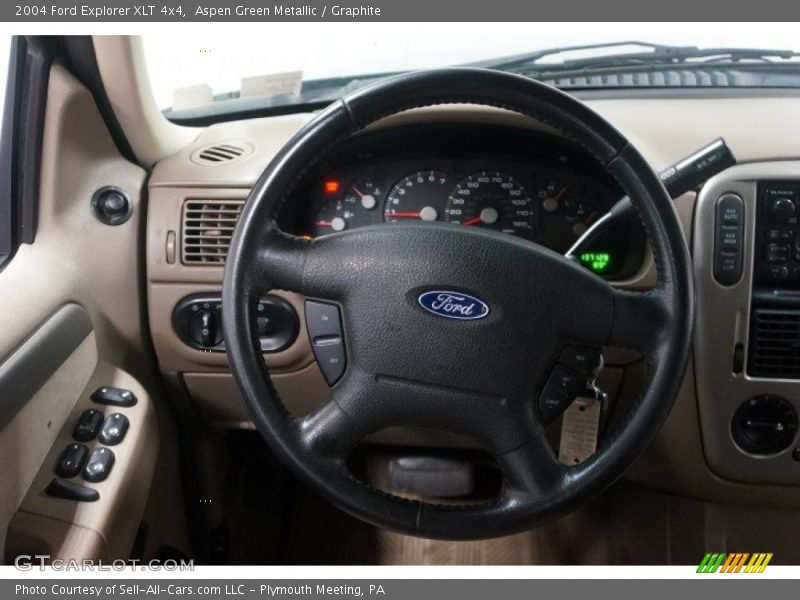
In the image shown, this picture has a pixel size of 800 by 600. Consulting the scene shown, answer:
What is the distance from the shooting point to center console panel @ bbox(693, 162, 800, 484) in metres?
1.08

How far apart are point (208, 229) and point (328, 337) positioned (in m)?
0.37

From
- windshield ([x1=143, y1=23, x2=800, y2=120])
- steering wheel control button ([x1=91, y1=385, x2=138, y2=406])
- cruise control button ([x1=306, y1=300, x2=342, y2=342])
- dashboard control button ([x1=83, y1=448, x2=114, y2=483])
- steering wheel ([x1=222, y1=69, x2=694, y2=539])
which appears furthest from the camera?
Answer: windshield ([x1=143, y1=23, x2=800, y2=120])

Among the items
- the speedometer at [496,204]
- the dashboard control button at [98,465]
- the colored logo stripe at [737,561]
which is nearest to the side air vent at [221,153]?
the speedometer at [496,204]

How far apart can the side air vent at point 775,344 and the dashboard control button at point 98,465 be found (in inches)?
37.7

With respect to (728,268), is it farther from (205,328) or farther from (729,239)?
(205,328)

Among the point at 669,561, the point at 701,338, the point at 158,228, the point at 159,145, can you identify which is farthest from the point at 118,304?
the point at 669,561

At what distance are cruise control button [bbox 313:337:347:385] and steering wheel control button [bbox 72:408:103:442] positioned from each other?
0.39m

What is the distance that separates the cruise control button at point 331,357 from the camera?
0.93 meters

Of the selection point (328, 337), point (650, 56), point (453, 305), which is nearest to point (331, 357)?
point (328, 337)

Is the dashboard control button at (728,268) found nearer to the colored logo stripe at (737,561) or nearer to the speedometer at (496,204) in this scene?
the speedometer at (496,204)

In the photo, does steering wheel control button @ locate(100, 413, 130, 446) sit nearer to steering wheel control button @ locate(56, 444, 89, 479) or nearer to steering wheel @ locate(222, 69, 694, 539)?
steering wheel control button @ locate(56, 444, 89, 479)

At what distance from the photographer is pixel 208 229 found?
3.89 feet

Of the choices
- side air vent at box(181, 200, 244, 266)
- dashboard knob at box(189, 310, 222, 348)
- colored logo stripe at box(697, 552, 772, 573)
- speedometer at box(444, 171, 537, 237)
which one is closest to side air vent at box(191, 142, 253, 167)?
side air vent at box(181, 200, 244, 266)

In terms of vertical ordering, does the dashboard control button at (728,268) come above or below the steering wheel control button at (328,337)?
above
